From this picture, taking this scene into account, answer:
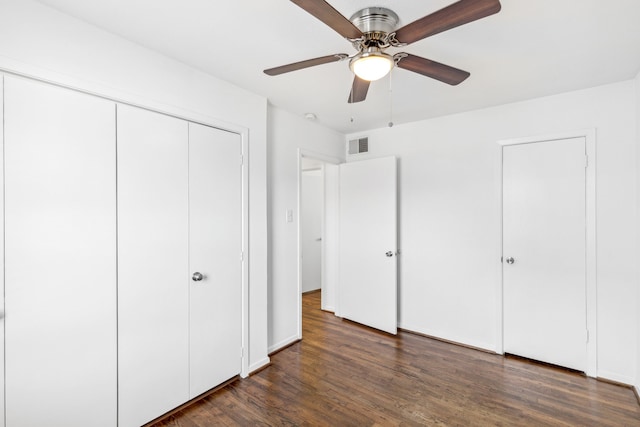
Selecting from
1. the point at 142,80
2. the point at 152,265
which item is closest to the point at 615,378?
the point at 152,265

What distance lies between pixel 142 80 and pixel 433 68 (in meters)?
1.84

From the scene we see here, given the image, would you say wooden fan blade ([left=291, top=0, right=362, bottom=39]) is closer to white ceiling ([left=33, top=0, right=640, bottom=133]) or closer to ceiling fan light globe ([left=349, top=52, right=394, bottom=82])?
ceiling fan light globe ([left=349, top=52, right=394, bottom=82])

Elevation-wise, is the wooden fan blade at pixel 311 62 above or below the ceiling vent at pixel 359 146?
below

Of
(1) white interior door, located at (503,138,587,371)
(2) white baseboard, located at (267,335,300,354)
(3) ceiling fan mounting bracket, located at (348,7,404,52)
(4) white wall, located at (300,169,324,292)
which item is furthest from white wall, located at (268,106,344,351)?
(1) white interior door, located at (503,138,587,371)

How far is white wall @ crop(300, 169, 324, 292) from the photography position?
5.43 meters

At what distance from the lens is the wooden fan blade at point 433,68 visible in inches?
61.5

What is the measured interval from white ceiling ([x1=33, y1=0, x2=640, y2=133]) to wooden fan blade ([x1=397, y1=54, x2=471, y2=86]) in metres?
0.26

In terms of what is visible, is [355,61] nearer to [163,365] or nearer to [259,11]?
[259,11]

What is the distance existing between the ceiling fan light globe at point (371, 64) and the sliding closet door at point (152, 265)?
54.6 inches

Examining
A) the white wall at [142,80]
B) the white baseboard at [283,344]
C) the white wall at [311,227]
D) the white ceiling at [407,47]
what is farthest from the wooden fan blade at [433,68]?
the white wall at [311,227]

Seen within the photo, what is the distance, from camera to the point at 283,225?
3.21 metres

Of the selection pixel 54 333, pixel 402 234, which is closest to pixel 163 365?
pixel 54 333

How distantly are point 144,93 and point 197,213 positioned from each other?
886mm

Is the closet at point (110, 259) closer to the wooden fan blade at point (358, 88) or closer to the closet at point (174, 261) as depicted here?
the closet at point (174, 261)
